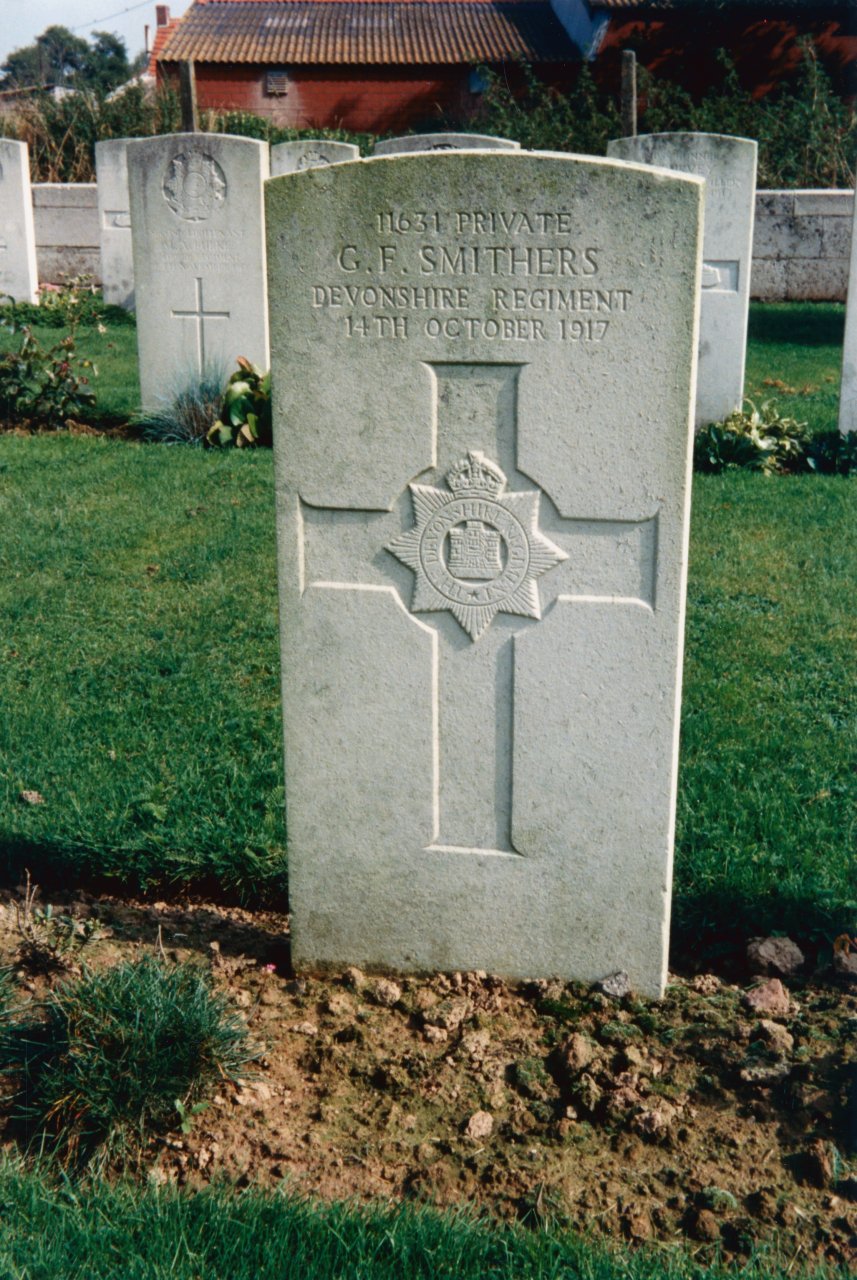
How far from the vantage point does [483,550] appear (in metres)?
2.95

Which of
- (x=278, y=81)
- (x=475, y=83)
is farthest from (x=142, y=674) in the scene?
(x=278, y=81)

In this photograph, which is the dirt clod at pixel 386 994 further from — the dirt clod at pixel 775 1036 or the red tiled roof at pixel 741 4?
the red tiled roof at pixel 741 4

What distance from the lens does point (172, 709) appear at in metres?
4.70

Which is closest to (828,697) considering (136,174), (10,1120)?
(10,1120)

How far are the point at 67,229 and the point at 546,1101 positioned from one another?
16.8 metres

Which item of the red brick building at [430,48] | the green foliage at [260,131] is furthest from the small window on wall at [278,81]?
the green foliage at [260,131]

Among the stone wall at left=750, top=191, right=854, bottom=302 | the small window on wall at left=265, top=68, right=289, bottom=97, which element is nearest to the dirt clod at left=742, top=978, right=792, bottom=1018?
the stone wall at left=750, top=191, right=854, bottom=302

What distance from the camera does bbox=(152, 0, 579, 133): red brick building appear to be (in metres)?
28.3

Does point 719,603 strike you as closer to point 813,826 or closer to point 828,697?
point 828,697

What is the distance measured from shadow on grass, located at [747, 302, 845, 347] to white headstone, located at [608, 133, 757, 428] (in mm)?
4234

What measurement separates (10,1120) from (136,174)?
7857 millimetres

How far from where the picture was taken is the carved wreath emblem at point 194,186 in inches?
361

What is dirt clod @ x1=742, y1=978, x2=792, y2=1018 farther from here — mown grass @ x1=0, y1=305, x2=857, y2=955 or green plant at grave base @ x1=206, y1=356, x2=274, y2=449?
green plant at grave base @ x1=206, y1=356, x2=274, y2=449

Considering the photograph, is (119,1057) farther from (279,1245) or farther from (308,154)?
(308,154)
